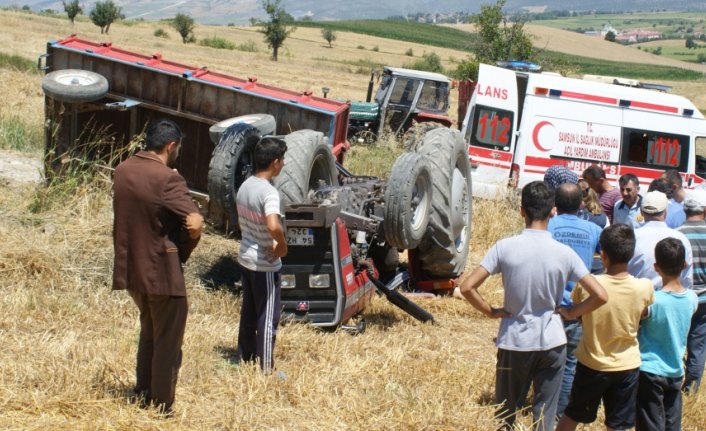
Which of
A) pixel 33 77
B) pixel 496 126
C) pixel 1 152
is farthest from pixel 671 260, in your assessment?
pixel 33 77

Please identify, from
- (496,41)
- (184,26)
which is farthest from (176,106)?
(184,26)

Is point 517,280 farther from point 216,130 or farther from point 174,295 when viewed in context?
point 216,130

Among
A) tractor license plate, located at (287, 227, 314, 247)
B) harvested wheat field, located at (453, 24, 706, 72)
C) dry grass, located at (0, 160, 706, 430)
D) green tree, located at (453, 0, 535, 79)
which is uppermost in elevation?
harvested wheat field, located at (453, 24, 706, 72)

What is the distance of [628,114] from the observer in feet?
43.4

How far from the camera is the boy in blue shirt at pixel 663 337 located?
15.9 ft

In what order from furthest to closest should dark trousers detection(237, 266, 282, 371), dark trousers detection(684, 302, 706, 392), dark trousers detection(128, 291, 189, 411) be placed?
dark trousers detection(684, 302, 706, 392) → dark trousers detection(237, 266, 282, 371) → dark trousers detection(128, 291, 189, 411)

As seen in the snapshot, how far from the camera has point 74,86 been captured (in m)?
9.46

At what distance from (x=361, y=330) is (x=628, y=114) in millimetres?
8001

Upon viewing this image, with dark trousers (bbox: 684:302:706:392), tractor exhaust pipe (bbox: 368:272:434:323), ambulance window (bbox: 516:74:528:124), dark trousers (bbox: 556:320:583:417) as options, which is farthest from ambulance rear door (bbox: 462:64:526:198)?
dark trousers (bbox: 556:320:583:417)

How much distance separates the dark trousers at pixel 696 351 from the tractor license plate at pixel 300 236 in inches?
111

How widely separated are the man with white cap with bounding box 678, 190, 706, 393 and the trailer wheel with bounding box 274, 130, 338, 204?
2.92m

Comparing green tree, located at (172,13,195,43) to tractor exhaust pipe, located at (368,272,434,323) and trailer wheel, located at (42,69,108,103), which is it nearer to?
trailer wheel, located at (42,69,108,103)

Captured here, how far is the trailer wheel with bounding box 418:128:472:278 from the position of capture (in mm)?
7742

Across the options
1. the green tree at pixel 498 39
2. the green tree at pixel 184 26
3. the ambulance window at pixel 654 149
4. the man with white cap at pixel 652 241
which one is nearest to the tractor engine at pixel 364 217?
the man with white cap at pixel 652 241
